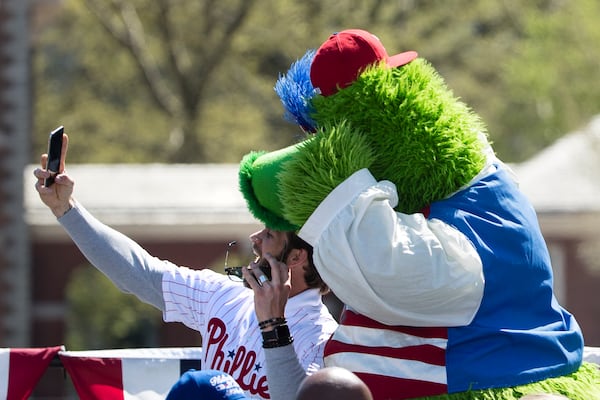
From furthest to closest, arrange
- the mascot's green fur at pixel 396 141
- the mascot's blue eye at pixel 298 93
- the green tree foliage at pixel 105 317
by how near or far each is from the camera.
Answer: the green tree foliage at pixel 105 317, the mascot's blue eye at pixel 298 93, the mascot's green fur at pixel 396 141

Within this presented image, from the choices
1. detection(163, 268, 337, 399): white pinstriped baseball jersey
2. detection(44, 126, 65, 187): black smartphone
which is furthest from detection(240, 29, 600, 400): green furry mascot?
detection(44, 126, 65, 187): black smartphone

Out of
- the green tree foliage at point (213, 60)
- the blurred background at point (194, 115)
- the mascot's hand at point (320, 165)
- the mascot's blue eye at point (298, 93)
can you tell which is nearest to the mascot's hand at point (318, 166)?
the mascot's hand at point (320, 165)

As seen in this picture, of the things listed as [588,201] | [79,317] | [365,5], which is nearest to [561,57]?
[588,201]

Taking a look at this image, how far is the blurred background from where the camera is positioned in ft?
51.0

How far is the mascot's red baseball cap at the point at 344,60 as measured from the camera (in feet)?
9.46

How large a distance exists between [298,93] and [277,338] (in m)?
0.58

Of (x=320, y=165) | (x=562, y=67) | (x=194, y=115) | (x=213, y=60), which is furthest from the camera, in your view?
(x=194, y=115)

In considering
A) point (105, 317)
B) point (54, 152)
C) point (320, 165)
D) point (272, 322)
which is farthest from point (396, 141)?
point (105, 317)

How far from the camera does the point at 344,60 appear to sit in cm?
288

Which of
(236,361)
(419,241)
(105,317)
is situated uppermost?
(419,241)

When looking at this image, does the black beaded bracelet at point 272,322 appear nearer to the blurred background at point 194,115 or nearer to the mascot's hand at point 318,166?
the mascot's hand at point 318,166

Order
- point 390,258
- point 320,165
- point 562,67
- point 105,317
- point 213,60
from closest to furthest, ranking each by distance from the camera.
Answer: point 390,258 < point 320,165 < point 562,67 < point 105,317 < point 213,60

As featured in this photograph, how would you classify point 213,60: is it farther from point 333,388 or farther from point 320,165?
point 333,388

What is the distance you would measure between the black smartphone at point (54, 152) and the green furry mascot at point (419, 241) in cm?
71
